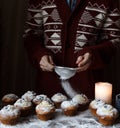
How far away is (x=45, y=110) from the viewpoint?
3.56ft

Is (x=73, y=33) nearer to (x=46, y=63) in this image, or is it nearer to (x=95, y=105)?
(x=46, y=63)

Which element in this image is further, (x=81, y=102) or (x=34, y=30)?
(x=34, y=30)

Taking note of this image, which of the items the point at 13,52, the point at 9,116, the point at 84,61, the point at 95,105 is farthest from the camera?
the point at 13,52

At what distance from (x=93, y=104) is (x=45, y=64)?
285mm

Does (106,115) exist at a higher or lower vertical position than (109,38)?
lower

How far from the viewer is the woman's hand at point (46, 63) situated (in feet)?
4.32

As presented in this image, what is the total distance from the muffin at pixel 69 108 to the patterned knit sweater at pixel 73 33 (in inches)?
10.8

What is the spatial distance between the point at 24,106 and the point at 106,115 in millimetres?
264

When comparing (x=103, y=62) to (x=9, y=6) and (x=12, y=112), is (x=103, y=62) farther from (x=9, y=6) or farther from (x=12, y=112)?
(x=9, y=6)

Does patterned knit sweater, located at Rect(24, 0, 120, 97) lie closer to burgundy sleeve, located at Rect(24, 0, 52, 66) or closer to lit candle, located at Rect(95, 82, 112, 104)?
burgundy sleeve, located at Rect(24, 0, 52, 66)

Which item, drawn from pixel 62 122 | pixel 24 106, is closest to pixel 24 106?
pixel 24 106

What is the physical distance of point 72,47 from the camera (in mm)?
1450

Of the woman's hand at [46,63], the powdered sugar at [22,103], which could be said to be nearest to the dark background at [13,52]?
the woman's hand at [46,63]

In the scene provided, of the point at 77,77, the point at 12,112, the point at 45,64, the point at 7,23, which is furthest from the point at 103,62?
the point at 7,23
